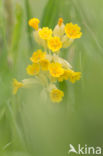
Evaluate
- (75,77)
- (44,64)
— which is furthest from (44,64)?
(75,77)

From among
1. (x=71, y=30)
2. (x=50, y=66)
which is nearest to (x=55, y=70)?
(x=50, y=66)

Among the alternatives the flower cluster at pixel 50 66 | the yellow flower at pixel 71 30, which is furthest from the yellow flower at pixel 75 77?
the yellow flower at pixel 71 30

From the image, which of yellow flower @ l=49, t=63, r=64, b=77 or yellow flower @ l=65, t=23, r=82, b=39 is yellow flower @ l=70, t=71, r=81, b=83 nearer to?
yellow flower @ l=49, t=63, r=64, b=77

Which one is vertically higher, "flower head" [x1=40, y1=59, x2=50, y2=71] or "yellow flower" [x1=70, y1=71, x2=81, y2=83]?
"flower head" [x1=40, y1=59, x2=50, y2=71]

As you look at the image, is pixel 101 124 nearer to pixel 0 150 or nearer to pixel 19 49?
pixel 0 150

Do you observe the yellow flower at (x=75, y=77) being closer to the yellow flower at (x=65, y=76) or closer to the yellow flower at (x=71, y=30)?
the yellow flower at (x=65, y=76)

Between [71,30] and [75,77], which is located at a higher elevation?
[71,30]

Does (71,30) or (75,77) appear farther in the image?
(71,30)

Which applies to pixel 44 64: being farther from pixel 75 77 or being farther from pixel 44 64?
pixel 75 77

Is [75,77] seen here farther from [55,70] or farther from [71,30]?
[71,30]

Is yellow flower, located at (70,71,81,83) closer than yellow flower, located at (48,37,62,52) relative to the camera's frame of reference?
Yes

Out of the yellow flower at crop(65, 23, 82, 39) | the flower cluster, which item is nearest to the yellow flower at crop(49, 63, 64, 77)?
the flower cluster
